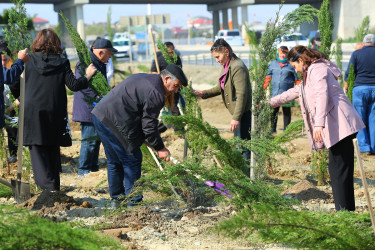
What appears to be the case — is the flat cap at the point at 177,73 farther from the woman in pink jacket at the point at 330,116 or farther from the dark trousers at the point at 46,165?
the dark trousers at the point at 46,165

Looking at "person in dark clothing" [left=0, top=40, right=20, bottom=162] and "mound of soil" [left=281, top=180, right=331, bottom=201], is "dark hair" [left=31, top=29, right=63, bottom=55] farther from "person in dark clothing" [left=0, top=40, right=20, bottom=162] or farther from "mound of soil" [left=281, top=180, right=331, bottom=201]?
"mound of soil" [left=281, top=180, right=331, bottom=201]

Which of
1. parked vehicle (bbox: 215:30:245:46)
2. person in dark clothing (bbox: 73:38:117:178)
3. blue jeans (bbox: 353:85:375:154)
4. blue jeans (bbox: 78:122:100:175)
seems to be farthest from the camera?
parked vehicle (bbox: 215:30:245:46)

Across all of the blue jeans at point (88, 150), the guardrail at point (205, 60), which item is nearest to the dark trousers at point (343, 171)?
the blue jeans at point (88, 150)

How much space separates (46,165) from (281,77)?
5233 mm

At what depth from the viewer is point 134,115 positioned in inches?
181

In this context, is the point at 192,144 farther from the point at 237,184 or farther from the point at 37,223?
the point at 37,223

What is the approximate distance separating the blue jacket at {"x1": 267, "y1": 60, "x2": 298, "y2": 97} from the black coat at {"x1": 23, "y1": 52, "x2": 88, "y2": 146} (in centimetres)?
501

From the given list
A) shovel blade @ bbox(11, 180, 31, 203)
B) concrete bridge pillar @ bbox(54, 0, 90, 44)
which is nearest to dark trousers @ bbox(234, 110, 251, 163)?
shovel blade @ bbox(11, 180, 31, 203)

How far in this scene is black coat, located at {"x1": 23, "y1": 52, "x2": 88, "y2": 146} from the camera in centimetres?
510

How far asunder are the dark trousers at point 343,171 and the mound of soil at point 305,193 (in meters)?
0.88

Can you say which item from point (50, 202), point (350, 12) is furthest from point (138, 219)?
point (350, 12)

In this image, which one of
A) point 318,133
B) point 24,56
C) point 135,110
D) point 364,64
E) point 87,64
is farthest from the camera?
point 364,64

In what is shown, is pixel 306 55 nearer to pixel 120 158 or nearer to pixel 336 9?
pixel 120 158

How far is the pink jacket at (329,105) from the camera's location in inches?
171
